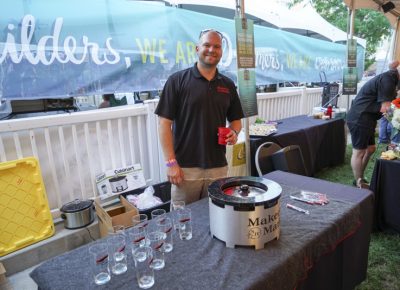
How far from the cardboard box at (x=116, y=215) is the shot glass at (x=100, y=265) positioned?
1.10m

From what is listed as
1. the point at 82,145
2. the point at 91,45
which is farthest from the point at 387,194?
the point at 91,45

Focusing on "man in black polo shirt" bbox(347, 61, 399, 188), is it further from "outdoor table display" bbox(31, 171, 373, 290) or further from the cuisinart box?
the cuisinart box

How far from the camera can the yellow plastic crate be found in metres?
1.84

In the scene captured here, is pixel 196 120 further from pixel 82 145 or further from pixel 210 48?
pixel 82 145

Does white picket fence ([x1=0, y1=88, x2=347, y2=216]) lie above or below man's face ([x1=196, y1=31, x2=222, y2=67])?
below

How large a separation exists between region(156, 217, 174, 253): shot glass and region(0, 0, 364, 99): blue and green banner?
1574mm

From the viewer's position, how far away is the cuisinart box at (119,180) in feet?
7.75

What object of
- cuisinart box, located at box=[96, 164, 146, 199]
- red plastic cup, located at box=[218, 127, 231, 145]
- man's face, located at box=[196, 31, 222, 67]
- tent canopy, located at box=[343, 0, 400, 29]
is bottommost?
cuisinart box, located at box=[96, 164, 146, 199]

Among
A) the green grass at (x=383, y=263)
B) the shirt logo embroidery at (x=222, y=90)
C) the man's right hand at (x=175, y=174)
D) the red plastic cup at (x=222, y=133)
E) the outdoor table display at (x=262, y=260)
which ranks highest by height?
the shirt logo embroidery at (x=222, y=90)

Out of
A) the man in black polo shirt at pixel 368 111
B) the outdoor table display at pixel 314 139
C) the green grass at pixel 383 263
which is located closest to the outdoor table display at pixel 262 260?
the green grass at pixel 383 263

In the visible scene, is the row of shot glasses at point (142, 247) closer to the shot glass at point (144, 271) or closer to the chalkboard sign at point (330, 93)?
the shot glass at point (144, 271)

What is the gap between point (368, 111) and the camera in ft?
9.43

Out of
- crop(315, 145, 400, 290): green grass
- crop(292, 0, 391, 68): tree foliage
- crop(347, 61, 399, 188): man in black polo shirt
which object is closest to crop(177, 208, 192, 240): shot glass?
crop(315, 145, 400, 290): green grass

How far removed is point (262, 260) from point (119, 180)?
1.81 meters
